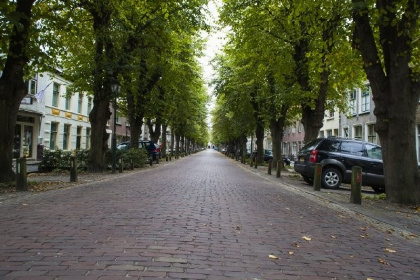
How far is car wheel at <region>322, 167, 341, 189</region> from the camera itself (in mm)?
13836

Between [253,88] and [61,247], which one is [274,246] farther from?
[253,88]

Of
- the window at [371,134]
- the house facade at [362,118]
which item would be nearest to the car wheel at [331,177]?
the house facade at [362,118]

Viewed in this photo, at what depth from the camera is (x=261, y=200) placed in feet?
31.6

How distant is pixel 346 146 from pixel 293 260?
10.4 metres

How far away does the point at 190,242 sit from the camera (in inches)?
199

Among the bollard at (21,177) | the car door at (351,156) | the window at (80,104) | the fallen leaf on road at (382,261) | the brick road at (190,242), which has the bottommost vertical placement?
the fallen leaf on road at (382,261)

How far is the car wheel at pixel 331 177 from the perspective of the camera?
13836 millimetres

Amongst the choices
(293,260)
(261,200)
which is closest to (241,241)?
(293,260)

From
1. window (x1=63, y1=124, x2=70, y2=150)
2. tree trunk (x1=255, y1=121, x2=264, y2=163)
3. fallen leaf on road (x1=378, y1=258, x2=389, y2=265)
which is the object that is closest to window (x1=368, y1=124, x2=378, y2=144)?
tree trunk (x1=255, y1=121, x2=264, y2=163)

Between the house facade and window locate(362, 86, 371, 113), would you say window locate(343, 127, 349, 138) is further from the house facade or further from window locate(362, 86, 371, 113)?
window locate(362, 86, 371, 113)

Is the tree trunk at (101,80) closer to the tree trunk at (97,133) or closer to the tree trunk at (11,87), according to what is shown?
the tree trunk at (97,133)

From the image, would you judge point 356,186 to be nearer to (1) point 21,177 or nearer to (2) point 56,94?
(1) point 21,177

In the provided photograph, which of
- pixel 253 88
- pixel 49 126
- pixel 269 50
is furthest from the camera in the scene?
pixel 49 126

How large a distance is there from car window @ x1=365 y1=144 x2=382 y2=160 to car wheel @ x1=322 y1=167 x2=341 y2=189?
1306 mm
